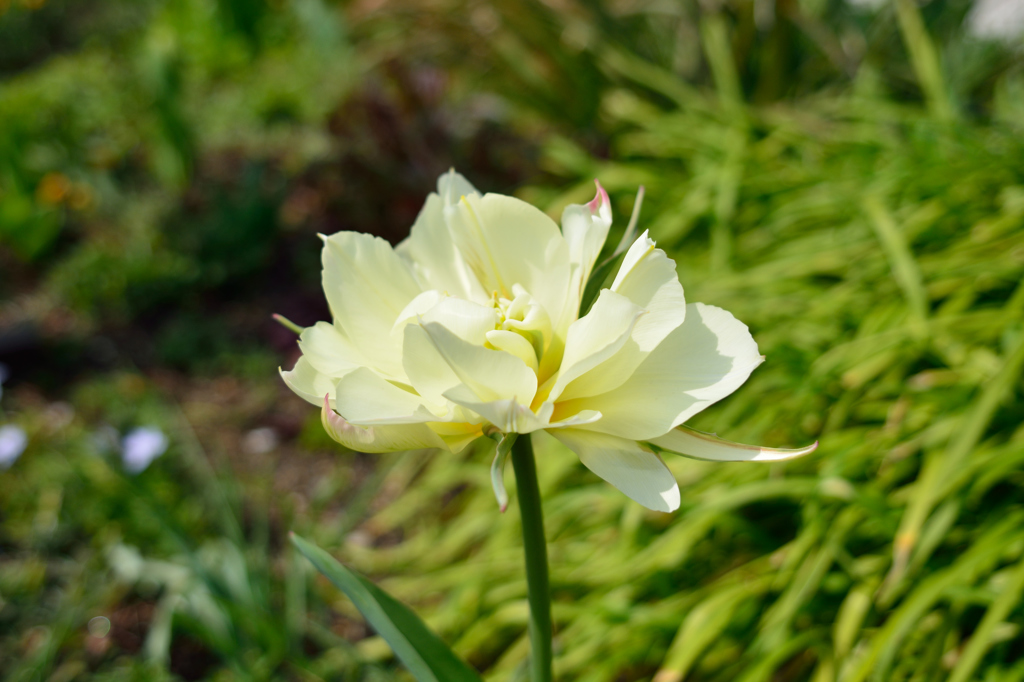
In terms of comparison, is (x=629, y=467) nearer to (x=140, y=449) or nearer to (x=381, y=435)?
(x=381, y=435)

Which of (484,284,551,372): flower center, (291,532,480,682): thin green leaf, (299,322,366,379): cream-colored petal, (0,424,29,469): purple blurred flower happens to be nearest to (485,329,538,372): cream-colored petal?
(484,284,551,372): flower center

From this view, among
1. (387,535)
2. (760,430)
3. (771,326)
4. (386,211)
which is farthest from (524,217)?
(386,211)

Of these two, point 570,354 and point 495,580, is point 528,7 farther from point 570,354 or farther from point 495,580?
point 570,354

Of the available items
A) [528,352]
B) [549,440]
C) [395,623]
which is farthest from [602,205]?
[549,440]

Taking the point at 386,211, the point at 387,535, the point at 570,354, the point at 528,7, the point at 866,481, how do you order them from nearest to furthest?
the point at 570,354 < the point at 866,481 < the point at 387,535 < the point at 528,7 < the point at 386,211

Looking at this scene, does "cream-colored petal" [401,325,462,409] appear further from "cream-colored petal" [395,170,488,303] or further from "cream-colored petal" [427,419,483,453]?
"cream-colored petal" [395,170,488,303]

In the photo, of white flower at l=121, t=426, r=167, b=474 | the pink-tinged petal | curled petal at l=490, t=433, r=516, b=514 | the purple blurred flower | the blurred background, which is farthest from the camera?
the purple blurred flower
